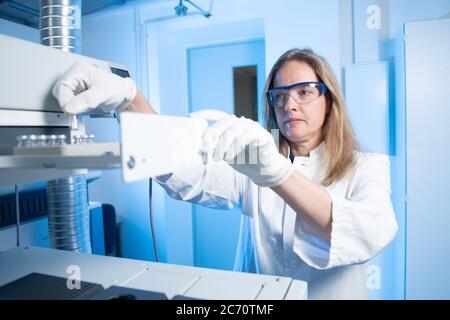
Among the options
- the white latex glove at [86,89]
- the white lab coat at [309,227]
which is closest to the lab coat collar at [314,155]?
the white lab coat at [309,227]

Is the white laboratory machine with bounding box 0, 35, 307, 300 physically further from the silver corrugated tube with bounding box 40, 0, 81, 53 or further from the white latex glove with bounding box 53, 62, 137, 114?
the silver corrugated tube with bounding box 40, 0, 81, 53

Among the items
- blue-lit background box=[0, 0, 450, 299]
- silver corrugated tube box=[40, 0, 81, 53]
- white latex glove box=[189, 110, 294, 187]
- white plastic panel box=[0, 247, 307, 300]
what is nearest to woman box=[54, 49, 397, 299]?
white latex glove box=[189, 110, 294, 187]

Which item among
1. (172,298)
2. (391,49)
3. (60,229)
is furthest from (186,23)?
(172,298)

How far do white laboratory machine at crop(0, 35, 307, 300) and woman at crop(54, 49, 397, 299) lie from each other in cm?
6

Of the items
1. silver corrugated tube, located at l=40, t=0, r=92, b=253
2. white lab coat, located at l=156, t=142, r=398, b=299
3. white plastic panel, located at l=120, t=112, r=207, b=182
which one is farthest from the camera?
silver corrugated tube, located at l=40, t=0, r=92, b=253

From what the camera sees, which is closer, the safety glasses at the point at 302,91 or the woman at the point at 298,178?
the woman at the point at 298,178

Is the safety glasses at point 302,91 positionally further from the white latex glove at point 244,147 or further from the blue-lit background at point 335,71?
the blue-lit background at point 335,71

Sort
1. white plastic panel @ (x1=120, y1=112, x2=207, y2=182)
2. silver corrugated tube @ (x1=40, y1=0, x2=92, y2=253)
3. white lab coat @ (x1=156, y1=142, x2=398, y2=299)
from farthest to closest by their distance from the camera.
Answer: silver corrugated tube @ (x1=40, y1=0, x2=92, y2=253)
white lab coat @ (x1=156, y1=142, x2=398, y2=299)
white plastic panel @ (x1=120, y1=112, x2=207, y2=182)

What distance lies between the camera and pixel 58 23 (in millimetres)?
939

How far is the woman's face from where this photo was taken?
98cm

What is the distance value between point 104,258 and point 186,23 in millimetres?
1767

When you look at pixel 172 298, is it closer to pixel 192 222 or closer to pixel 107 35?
pixel 192 222

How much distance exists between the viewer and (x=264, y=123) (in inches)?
47.7

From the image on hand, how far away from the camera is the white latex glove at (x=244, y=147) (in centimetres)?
53
